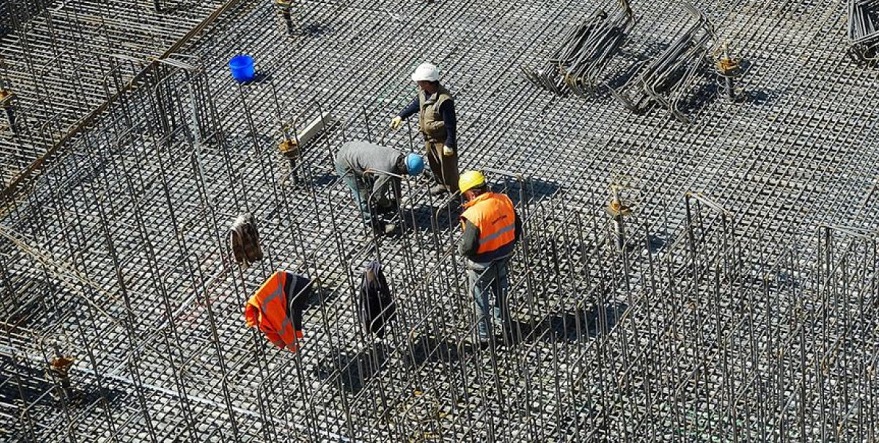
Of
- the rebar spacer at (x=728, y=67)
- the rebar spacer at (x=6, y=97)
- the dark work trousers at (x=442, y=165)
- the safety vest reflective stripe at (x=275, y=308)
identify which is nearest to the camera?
the safety vest reflective stripe at (x=275, y=308)

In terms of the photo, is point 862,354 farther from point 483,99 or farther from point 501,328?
point 483,99

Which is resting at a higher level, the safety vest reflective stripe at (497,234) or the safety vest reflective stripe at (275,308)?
the safety vest reflective stripe at (497,234)

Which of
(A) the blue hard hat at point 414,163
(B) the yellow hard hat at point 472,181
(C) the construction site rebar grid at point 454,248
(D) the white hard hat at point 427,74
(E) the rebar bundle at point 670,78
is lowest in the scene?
(C) the construction site rebar grid at point 454,248

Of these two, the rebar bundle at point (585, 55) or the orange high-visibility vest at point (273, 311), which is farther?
the rebar bundle at point (585, 55)

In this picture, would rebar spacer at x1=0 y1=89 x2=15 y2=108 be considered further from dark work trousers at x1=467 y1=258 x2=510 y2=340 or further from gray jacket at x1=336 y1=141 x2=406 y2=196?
dark work trousers at x1=467 y1=258 x2=510 y2=340

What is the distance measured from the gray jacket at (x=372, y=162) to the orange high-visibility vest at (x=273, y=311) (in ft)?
6.16

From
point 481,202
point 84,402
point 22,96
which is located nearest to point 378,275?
point 481,202

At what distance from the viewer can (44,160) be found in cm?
1858

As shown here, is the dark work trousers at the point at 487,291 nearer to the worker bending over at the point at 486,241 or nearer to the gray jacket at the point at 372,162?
the worker bending over at the point at 486,241

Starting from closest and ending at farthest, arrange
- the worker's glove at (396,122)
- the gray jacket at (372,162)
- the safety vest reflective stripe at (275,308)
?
the safety vest reflective stripe at (275,308)
the gray jacket at (372,162)
the worker's glove at (396,122)

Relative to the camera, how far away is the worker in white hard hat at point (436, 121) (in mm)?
16875

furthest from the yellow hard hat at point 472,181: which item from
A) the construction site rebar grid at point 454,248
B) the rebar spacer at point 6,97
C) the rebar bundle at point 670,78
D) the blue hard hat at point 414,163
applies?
the rebar spacer at point 6,97

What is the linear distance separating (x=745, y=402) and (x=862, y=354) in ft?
4.35

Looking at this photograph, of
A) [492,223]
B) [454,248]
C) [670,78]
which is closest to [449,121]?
[454,248]
